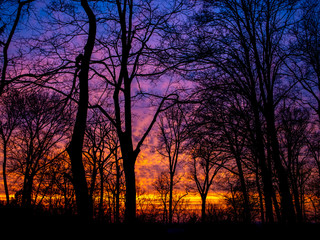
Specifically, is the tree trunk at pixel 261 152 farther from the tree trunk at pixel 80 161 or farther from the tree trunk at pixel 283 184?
the tree trunk at pixel 80 161

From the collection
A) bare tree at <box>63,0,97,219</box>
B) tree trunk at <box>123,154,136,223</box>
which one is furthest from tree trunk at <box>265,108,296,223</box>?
bare tree at <box>63,0,97,219</box>

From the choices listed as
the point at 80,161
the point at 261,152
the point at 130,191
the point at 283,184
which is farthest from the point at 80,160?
the point at 261,152

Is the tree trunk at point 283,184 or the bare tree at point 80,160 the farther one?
the tree trunk at point 283,184

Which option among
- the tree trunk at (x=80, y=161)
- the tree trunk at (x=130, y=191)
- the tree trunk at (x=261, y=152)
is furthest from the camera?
the tree trunk at (x=261, y=152)

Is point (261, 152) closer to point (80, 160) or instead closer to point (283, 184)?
point (283, 184)

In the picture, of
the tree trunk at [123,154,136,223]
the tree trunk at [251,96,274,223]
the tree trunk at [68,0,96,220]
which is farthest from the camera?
the tree trunk at [251,96,274,223]

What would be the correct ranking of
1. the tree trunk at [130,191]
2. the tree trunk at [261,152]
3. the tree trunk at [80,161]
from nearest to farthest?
the tree trunk at [80,161]
the tree trunk at [130,191]
the tree trunk at [261,152]

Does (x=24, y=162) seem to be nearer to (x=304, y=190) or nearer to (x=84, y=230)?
(x=84, y=230)

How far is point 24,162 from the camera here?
21.5 metres

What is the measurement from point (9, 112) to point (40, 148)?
3.54m

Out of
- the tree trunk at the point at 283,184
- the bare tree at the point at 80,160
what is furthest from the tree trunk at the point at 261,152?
the bare tree at the point at 80,160

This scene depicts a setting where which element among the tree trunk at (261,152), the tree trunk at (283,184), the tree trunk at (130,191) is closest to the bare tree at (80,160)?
the tree trunk at (130,191)

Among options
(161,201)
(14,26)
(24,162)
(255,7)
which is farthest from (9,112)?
(161,201)

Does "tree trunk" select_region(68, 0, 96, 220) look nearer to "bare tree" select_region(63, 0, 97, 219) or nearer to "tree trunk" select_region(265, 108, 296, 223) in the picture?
"bare tree" select_region(63, 0, 97, 219)
